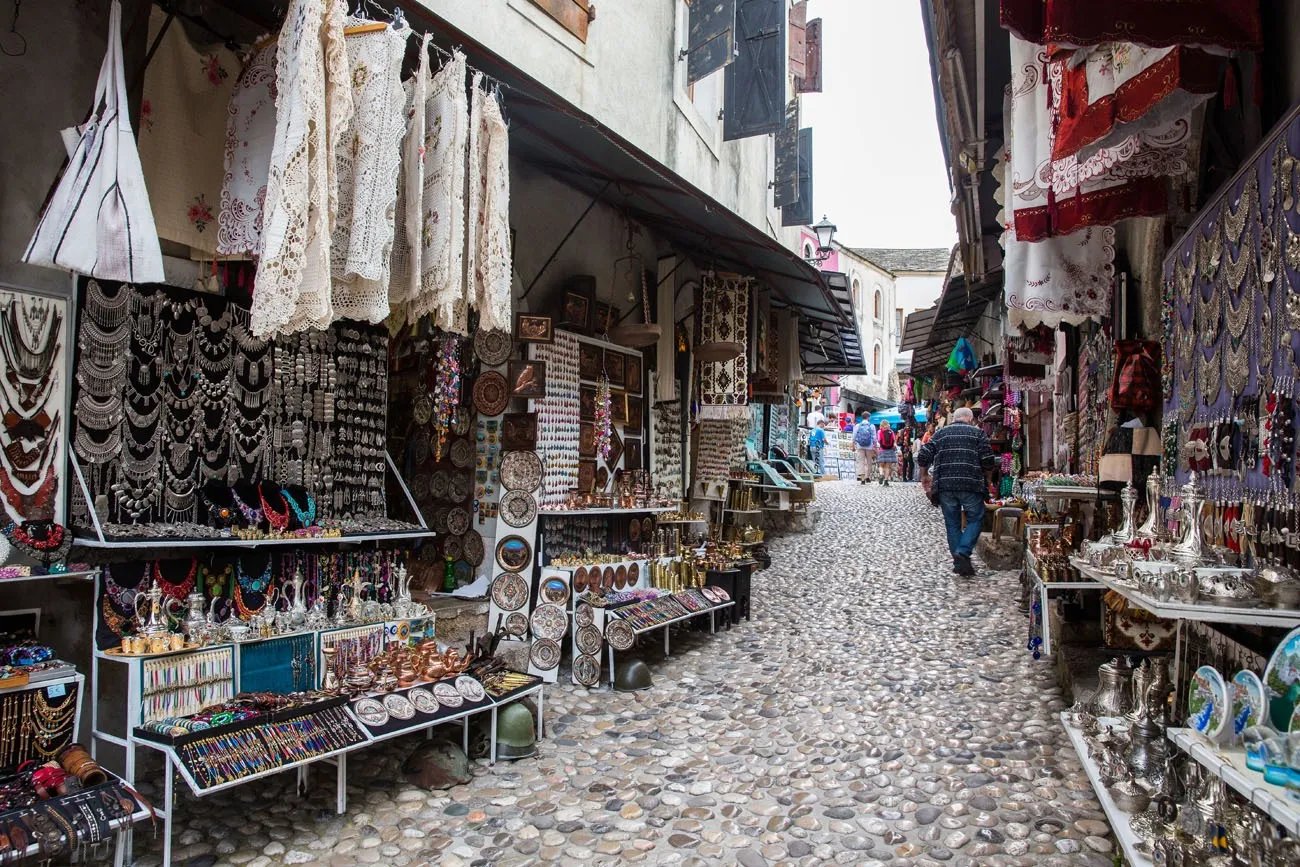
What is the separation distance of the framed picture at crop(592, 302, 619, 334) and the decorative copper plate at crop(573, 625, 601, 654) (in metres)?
3.08

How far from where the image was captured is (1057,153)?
3.54m

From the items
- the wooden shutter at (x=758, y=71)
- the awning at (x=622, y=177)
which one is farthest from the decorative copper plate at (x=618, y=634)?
the wooden shutter at (x=758, y=71)

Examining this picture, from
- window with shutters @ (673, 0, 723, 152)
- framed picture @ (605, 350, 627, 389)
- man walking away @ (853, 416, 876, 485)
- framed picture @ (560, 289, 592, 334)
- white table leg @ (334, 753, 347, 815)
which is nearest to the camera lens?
white table leg @ (334, 753, 347, 815)

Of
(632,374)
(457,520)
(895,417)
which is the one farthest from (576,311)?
(895,417)

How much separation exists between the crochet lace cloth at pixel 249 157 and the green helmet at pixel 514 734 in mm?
2826

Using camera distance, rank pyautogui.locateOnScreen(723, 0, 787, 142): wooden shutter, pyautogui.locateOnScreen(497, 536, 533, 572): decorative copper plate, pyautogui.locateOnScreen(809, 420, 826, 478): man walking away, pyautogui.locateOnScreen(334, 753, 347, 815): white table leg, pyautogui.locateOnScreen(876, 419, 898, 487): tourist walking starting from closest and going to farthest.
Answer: pyautogui.locateOnScreen(334, 753, 347, 815): white table leg → pyautogui.locateOnScreen(497, 536, 533, 572): decorative copper plate → pyautogui.locateOnScreen(723, 0, 787, 142): wooden shutter → pyautogui.locateOnScreen(876, 419, 898, 487): tourist walking → pyautogui.locateOnScreen(809, 420, 826, 478): man walking away

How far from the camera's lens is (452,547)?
7.39m

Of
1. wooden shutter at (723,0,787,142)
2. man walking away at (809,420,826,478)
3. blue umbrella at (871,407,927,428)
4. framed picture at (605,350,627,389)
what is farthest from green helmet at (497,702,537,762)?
blue umbrella at (871,407,927,428)

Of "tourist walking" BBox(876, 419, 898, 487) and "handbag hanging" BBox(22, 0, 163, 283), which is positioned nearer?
"handbag hanging" BBox(22, 0, 163, 283)

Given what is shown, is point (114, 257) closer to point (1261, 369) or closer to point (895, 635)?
point (1261, 369)

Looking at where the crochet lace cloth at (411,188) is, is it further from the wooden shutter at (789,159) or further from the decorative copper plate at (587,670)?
the wooden shutter at (789,159)

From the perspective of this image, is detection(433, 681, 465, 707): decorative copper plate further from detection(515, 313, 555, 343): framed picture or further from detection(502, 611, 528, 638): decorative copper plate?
detection(515, 313, 555, 343): framed picture

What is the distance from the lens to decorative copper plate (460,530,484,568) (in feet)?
23.8

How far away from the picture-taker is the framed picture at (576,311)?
782 centimetres
